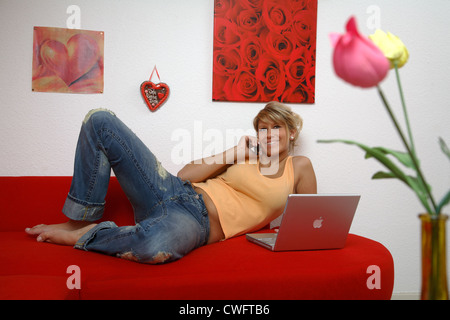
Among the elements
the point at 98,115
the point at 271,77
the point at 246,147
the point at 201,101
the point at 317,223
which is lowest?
the point at 317,223

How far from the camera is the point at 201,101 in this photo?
198cm

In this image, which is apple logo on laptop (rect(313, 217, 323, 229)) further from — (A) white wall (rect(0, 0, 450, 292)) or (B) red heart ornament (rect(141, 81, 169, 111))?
(B) red heart ornament (rect(141, 81, 169, 111))

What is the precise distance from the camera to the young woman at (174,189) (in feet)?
4.32

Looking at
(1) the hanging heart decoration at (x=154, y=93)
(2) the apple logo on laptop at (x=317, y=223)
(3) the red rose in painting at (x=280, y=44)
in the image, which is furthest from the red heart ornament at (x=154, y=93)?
(2) the apple logo on laptop at (x=317, y=223)

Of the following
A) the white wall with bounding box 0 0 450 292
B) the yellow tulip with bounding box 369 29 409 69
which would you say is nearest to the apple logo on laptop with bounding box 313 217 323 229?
the white wall with bounding box 0 0 450 292

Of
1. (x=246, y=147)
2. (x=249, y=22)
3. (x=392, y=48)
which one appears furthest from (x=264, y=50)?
(x=392, y=48)

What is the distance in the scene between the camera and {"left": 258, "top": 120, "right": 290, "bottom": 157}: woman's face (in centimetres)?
182

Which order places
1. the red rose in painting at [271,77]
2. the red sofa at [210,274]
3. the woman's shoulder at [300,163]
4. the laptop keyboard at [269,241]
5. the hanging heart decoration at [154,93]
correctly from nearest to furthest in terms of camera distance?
the red sofa at [210,274] → the laptop keyboard at [269,241] → the woman's shoulder at [300,163] → the hanging heart decoration at [154,93] → the red rose in painting at [271,77]

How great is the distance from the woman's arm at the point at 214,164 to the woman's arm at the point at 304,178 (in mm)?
279

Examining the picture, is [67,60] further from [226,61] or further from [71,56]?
[226,61]

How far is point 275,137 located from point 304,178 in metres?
0.26

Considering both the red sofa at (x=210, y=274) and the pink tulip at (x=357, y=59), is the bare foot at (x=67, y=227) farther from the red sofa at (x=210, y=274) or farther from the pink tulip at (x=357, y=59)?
the pink tulip at (x=357, y=59)
